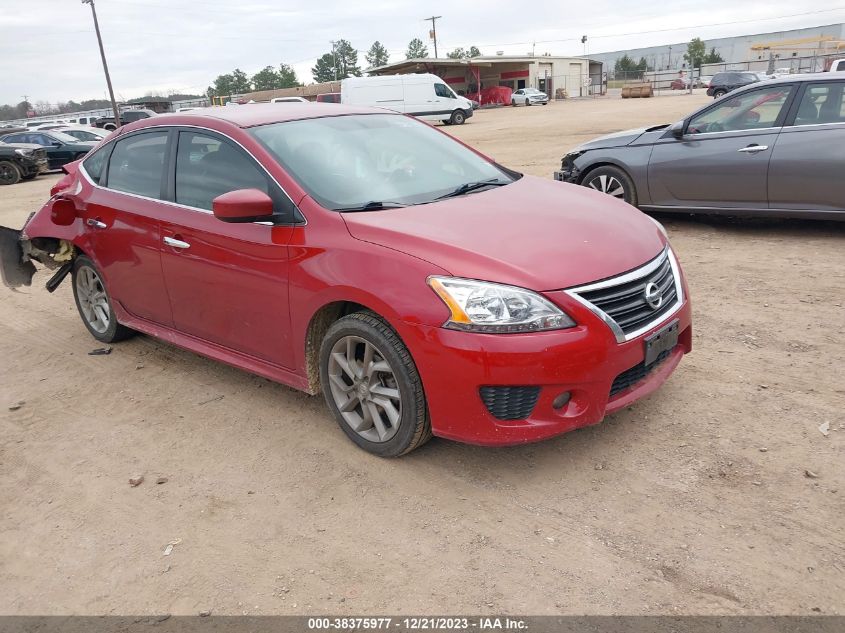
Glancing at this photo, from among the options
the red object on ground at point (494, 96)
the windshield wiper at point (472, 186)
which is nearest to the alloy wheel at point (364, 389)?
the windshield wiper at point (472, 186)

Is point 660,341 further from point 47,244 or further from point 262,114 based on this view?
point 47,244

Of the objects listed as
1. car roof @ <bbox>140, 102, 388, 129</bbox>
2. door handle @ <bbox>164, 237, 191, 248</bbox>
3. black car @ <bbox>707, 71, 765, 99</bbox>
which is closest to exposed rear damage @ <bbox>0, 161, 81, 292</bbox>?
car roof @ <bbox>140, 102, 388, 129</bbox>

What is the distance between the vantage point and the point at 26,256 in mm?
5844

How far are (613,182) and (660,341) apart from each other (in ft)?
16.0

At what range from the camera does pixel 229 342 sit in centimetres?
416

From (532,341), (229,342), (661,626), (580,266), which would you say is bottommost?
(661,626)

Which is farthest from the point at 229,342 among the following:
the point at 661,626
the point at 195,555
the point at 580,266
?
the point at 661,626

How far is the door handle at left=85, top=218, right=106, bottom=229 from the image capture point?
491 cm

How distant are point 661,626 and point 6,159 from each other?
22483mm

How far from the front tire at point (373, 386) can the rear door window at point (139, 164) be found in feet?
6.07

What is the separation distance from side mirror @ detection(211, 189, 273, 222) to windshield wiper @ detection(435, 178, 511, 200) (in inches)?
37.0

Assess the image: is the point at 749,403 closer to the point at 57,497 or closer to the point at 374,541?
the point at 374,541

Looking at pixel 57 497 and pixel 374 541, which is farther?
pixel 57 497

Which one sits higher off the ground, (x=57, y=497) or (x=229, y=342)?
(x=229, y=342)
